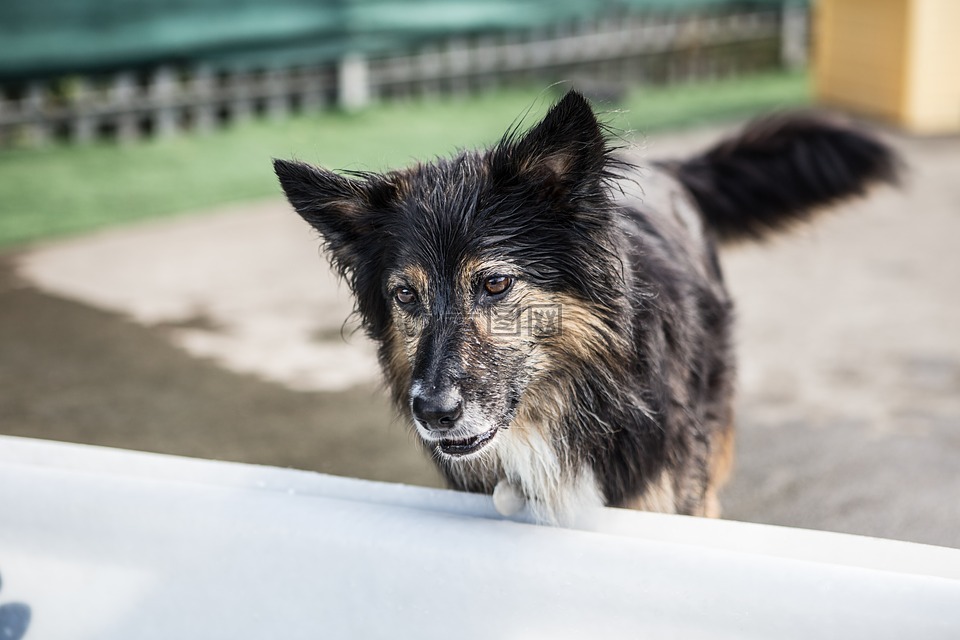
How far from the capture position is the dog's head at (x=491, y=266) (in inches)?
86.5

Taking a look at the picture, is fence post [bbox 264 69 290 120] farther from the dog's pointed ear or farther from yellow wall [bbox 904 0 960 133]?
the dog's pointed ear

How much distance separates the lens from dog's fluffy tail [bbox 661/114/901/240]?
3.55 metres

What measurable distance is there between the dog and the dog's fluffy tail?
0.89 m

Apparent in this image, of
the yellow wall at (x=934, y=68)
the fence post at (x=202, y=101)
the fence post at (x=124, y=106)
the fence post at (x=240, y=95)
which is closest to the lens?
the yellow wall at (x=934, y=68)

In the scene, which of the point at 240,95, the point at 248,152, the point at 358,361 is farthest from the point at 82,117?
the point at 358,361

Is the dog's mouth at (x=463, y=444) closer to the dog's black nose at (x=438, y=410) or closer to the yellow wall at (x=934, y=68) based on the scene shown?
the dog's black nose at (x=438, y=410)

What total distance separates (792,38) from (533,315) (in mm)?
10108

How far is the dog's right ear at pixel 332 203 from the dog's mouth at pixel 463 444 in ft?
1.87

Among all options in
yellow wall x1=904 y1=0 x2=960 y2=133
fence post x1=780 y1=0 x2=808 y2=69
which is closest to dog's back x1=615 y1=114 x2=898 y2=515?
yellow wall x1=904 y1=0 x2=960 y2=133

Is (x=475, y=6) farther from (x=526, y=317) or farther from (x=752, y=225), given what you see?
(x=526, y=317)

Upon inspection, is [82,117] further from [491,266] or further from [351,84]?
[491,266]

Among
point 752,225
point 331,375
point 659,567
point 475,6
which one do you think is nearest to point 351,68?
point 475,6

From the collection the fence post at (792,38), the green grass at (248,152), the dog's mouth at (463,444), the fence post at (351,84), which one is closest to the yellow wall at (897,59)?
the green grass at (248,152)

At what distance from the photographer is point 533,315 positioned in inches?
91.8
